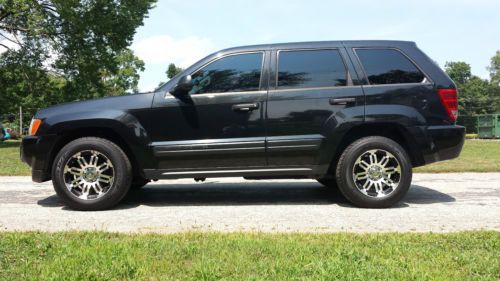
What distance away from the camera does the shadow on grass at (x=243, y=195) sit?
5.87 m

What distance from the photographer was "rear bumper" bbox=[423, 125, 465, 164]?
17.7 feet

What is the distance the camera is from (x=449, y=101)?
5.42 metres

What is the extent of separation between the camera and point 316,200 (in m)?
6.03

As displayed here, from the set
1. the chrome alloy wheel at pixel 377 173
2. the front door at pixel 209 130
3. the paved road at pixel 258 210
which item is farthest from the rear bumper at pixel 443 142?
the front door at pixel 209 130

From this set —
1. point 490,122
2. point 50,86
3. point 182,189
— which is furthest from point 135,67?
point 182,189

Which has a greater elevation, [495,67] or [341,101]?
[495,67]

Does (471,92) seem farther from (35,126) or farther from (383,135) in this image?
(35,126)

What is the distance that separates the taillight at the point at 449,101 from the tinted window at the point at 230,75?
2.16 metres

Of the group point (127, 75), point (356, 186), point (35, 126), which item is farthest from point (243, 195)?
point (127, 75)

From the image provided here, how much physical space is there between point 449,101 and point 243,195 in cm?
292

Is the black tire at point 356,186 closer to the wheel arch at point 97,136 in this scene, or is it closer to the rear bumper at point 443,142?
the rear bumper at point 443,142

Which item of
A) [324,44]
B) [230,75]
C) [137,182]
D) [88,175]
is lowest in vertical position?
[137,182]

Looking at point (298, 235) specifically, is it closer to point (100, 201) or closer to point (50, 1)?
point (100, 201)

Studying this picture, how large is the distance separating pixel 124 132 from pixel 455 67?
100.0 metres
